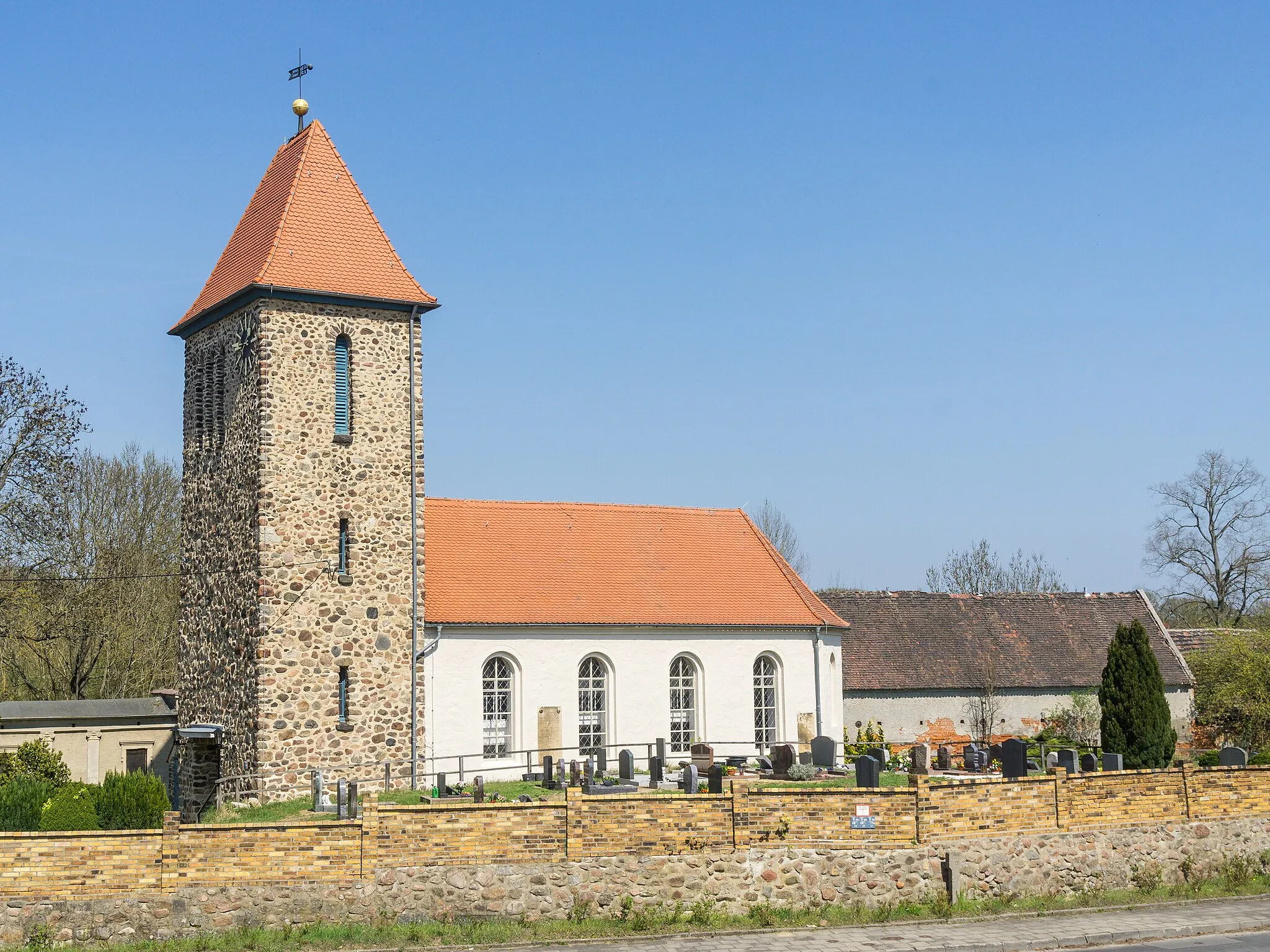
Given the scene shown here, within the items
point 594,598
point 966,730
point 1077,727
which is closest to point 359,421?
point 594,598

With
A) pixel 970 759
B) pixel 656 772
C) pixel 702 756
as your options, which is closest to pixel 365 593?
pixel 656 772

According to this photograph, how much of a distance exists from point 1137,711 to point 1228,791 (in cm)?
904

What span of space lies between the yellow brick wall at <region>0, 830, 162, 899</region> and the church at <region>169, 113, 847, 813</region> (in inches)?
354

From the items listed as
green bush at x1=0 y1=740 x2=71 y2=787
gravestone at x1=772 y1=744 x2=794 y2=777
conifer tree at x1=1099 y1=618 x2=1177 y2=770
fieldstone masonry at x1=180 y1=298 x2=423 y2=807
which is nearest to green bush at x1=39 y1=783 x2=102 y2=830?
fieldstone masonry at x1=180 y1=298 x2=423 y2=807

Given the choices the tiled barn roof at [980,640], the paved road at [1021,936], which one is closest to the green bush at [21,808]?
the paved road at [1021,936]

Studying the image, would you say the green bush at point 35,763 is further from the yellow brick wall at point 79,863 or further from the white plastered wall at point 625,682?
the yellow brick wall at point 79,863

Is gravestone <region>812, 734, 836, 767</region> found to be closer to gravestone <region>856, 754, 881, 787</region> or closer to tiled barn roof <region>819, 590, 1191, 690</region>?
gravestone <region>856, 754, 881, 787</region>

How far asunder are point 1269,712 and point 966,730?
8.79 metres

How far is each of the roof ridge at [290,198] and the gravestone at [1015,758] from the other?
18255 mm

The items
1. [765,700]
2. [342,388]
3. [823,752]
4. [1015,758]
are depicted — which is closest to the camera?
[1015,758]

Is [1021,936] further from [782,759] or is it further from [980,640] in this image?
[980,640]

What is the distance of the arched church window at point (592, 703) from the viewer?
33.6 m

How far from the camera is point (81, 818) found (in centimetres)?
2061

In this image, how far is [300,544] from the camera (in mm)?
29234
